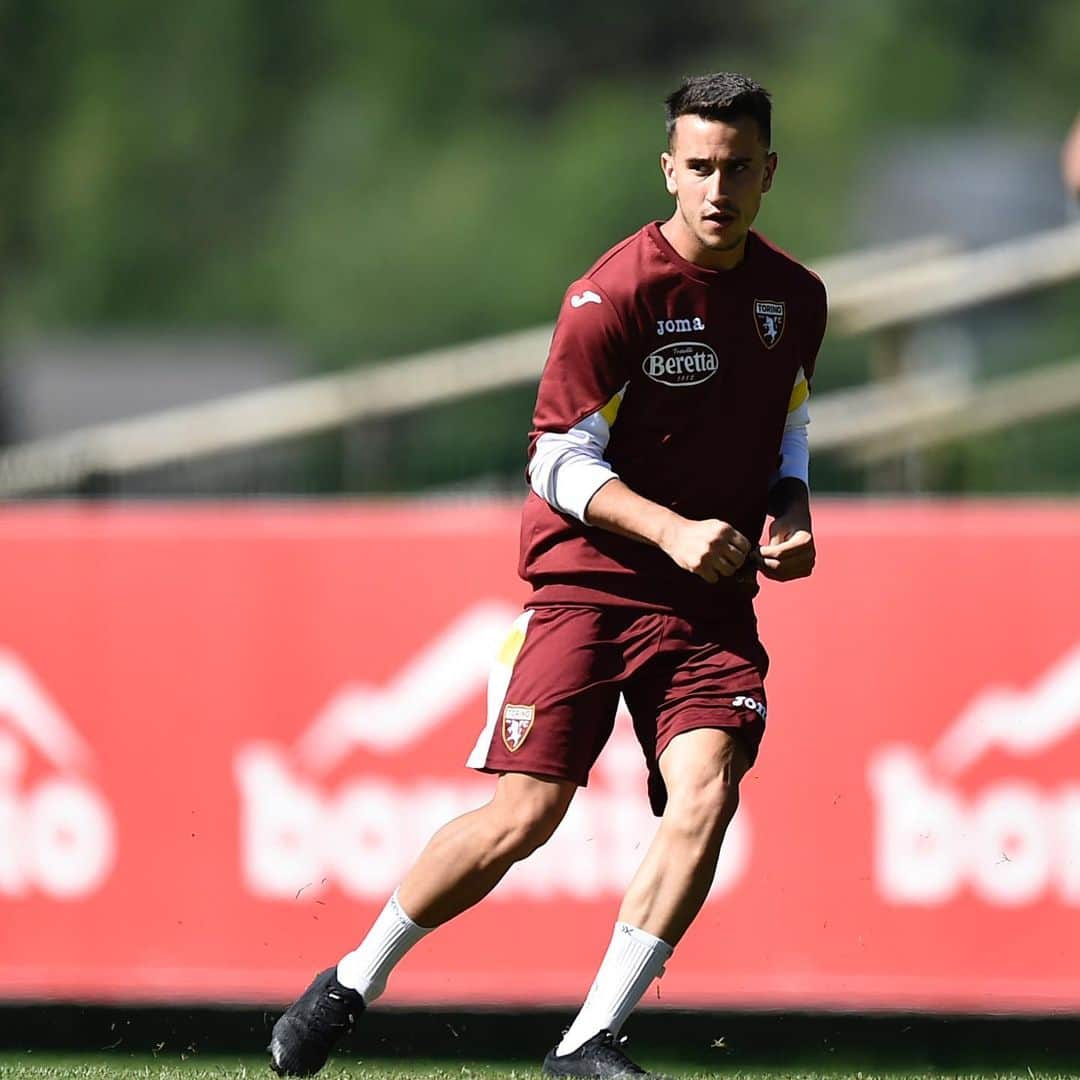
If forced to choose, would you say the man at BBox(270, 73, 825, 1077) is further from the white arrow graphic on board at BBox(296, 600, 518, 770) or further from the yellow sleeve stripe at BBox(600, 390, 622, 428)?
the white arrow graphic on board at BBox(296, 600, 518, 770)

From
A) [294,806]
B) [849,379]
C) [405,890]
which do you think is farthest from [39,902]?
[849,379]

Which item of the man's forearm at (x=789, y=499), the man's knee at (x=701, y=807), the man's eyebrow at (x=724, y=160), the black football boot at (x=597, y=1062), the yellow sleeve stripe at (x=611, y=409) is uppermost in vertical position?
the man's eyebrow at (x=724, y=160)

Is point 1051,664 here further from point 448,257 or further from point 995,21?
point 995,21

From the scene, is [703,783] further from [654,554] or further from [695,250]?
[695,250]

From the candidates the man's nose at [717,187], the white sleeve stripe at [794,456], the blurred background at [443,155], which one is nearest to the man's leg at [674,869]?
the white sleeve stripe at [794,456]

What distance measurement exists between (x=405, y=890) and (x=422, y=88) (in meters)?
49.4

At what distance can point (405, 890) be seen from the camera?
5.66 m

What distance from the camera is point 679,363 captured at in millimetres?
5477

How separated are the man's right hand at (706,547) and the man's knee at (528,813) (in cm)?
58

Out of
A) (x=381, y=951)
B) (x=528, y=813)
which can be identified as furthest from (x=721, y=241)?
(x=381, y=951)

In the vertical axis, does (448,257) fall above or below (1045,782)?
below

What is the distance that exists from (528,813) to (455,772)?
2280 millimetres

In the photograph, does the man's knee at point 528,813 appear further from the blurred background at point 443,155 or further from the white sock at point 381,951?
the blurred background at point 443,155

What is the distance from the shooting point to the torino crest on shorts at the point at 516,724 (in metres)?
5.51
